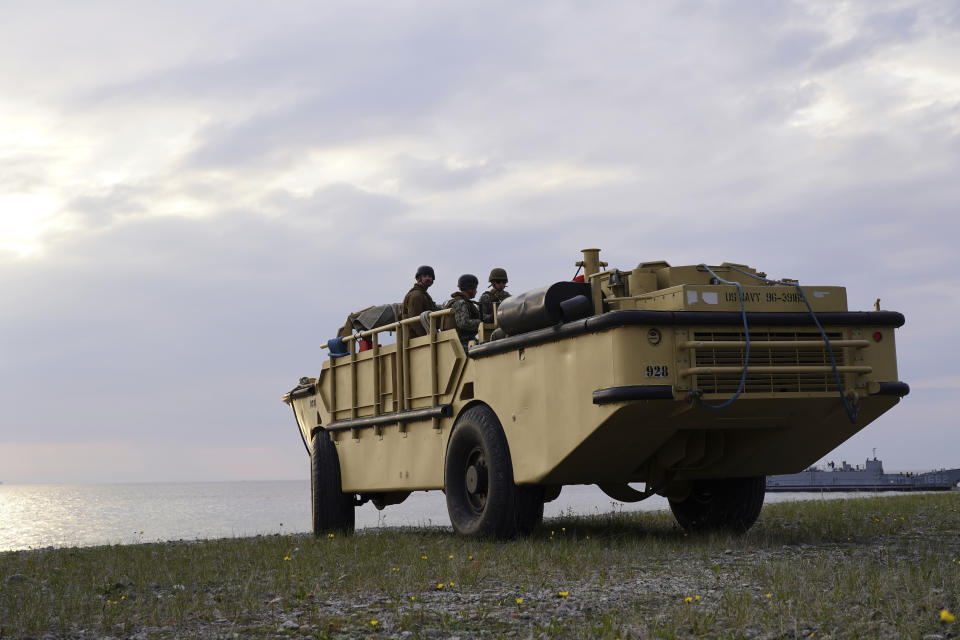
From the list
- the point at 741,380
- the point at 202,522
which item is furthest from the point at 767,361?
the point at 202,522

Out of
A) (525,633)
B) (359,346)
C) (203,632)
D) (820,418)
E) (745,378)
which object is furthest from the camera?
(359,346)

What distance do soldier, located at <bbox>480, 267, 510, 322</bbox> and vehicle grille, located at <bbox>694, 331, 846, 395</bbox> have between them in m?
2.76

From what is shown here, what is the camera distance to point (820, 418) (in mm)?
8344

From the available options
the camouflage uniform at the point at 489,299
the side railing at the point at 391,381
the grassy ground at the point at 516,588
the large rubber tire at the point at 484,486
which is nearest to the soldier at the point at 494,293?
the camouflage uniform at the point at 489,299

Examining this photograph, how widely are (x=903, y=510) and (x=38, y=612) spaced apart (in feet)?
32.0

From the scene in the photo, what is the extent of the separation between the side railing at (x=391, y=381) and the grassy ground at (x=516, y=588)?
130 centimetres

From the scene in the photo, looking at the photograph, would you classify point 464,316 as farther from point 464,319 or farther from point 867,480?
point 867,480

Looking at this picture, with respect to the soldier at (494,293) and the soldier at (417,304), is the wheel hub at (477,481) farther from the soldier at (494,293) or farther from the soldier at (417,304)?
the soldier at (417,304)

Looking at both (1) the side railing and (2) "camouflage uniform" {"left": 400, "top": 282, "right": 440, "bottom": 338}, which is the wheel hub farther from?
(2) "camouflage uniform" {"left": 400, "top": 282, "right": 440, "bottom": 338}

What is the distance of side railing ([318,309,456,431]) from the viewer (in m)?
10.1

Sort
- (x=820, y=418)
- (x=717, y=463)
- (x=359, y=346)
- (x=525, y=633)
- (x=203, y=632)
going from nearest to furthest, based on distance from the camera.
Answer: (x=525, y=633)
(x=203, y=632)
(x=820, y=418)
(x=717, y=463)
(x=359, y=346)

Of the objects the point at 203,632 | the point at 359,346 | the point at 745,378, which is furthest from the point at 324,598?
the point at 359,346

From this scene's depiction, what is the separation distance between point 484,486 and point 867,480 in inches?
2250

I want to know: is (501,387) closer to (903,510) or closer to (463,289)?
(463,289)
